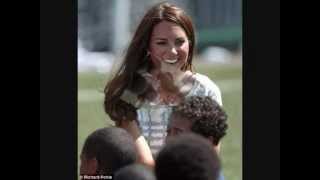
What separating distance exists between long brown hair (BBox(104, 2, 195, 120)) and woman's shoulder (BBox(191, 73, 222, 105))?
0.06 meters

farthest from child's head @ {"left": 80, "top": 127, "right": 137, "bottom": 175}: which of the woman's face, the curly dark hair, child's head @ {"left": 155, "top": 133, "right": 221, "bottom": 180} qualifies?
the woman's face

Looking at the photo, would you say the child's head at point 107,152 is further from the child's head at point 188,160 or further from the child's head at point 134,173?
the child's head at point 188,160

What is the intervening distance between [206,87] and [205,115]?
0.13 metres

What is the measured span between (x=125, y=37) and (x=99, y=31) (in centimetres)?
14

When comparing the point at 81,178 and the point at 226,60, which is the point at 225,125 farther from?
the point at 81,178

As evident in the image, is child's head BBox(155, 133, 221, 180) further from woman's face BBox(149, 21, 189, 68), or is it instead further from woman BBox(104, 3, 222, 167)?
woman's face BBox(149, 21, 189, 68)

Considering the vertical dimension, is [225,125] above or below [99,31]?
below

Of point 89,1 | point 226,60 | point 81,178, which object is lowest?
point 81,178

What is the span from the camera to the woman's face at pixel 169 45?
14.2 feet

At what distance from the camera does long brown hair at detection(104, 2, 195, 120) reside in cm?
434

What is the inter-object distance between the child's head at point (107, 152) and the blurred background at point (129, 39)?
0.15ft
